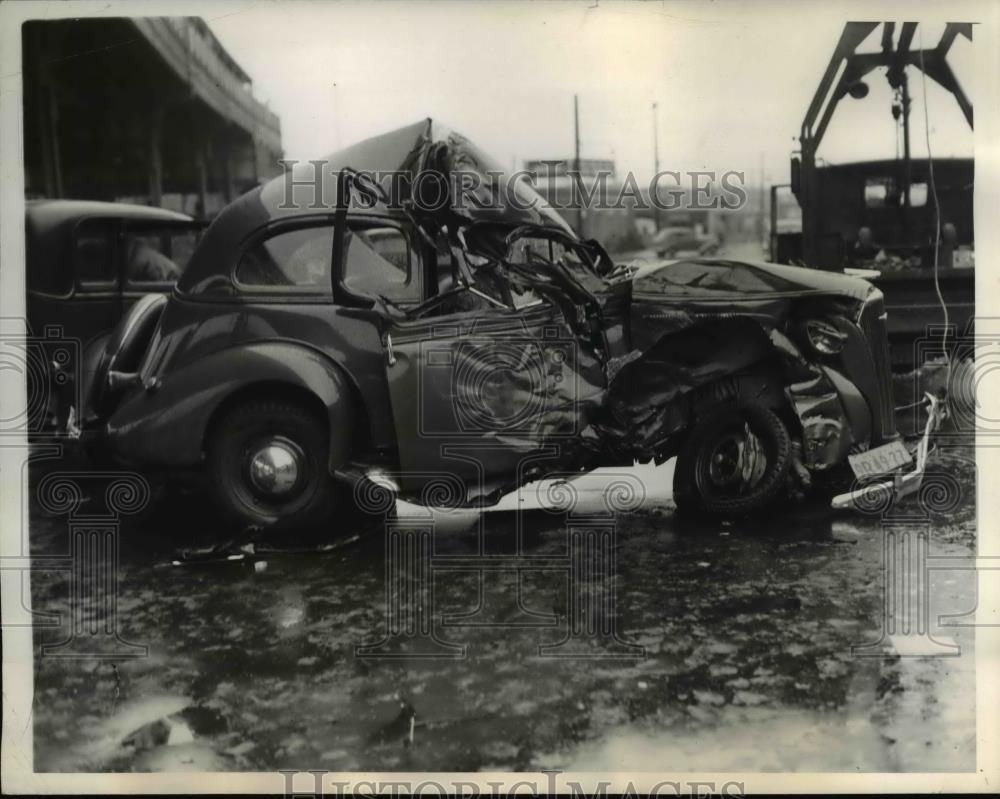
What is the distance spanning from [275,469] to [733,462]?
68.2 inches

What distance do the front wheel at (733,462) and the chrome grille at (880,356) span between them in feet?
1.15

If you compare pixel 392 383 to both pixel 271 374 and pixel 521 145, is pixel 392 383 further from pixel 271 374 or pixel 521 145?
pixel 521 145

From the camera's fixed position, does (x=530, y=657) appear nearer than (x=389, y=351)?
Yes

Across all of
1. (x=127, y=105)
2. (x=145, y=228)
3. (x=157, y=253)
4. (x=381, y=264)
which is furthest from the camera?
(x=157, y=253)

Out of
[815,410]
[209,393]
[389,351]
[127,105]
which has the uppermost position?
[127,105]

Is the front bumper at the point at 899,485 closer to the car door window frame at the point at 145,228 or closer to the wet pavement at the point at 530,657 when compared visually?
the wet pavement at the point at 530,657

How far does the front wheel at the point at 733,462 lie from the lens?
3.71 metres

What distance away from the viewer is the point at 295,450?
381cm

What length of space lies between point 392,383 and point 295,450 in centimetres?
48

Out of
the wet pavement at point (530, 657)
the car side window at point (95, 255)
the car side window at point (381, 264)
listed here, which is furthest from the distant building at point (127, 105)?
the wet pavement at point (530, 657)

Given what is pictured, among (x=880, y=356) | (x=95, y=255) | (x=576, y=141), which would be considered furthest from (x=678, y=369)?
(x=95, y=255)

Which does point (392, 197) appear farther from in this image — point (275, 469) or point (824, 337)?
point (824, 337)

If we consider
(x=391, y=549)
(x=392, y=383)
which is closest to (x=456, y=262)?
(x=392, y=383)

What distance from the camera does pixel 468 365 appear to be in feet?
11.9
